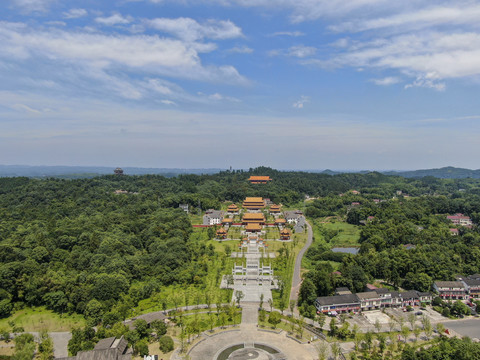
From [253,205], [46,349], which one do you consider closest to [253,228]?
[253,205]

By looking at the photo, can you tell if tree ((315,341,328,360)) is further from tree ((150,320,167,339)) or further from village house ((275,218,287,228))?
village house ((275,218,287,228))

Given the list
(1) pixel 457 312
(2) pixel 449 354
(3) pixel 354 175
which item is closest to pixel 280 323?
(2) pixel 449 354

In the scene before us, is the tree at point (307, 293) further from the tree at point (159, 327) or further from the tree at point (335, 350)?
the tree at point (159, 327)

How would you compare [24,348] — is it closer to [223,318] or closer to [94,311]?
[94,311]

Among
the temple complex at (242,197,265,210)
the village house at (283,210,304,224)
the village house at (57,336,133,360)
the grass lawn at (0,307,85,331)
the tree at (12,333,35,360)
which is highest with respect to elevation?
the temple complex at (242,197,265,210)

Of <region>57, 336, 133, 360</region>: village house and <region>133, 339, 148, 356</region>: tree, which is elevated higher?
<region>57, 336, 133, 360</region>: village house

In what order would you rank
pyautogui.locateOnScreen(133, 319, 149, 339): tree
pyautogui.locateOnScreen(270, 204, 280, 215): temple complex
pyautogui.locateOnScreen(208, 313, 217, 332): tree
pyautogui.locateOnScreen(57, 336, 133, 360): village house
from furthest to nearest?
pyautogui.locateOnScreen(270, 204, 280, 215): temple complex
pyautogui.locateOnScreen(208, 313, 217, 332): tree
pyautogui.locateOnScreen(133, 319, 149, 339): tree
pyautogui.locateOnScreen(57, 336, 133, 360): village house

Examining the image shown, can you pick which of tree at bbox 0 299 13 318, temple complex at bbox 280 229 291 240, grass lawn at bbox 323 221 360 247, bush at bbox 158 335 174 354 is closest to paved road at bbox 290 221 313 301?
temple complex at bbox 280 229 291 240
